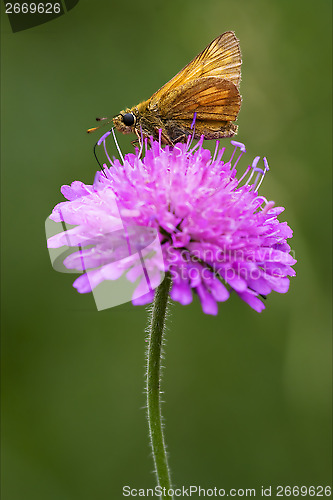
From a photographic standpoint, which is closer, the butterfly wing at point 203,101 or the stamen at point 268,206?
the stamen at point 268,206

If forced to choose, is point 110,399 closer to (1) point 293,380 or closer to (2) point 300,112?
(1) point 293,380

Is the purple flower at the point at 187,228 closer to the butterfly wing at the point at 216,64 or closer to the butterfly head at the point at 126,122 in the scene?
the butterfly head at the point at 126,122

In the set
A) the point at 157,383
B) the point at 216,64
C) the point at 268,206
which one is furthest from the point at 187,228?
the point at 216,64

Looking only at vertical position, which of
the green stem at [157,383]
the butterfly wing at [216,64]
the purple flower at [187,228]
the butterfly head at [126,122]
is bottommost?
the green stem at [157,383]

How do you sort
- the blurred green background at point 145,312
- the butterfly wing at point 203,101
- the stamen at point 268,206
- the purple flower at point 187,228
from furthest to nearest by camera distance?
1. the blurred green background at point 145,312
2. the butterfly wing at point 203,101
3. the stamen at point 268,206
4. the purple flower at point 187,228

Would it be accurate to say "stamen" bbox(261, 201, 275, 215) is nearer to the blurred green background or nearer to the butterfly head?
the butterfly head

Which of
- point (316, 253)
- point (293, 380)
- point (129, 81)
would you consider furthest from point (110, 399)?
point (129, 81)

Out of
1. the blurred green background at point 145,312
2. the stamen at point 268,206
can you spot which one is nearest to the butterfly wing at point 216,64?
the stamen at point 268,206
